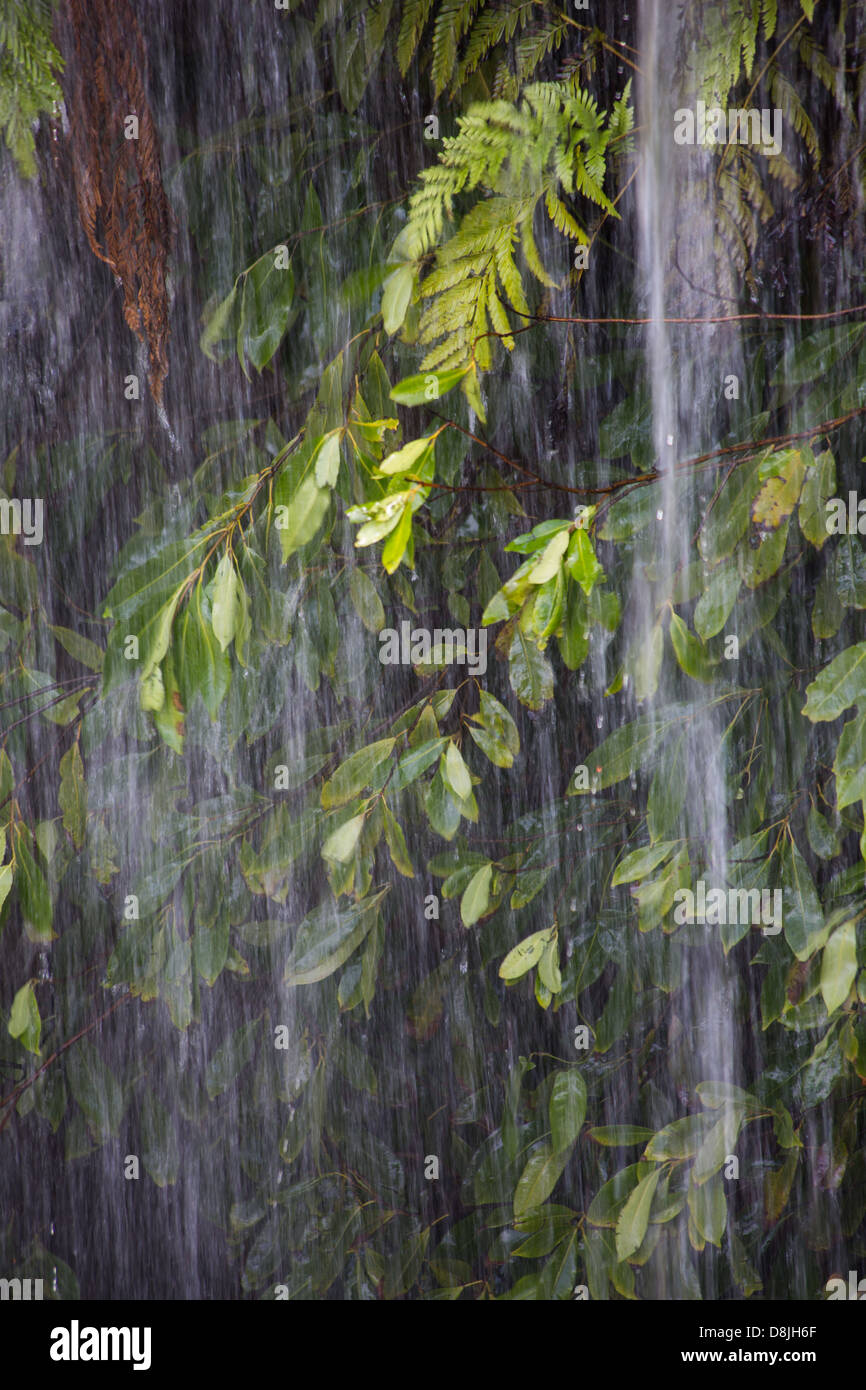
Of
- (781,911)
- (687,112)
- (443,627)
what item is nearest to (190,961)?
(443,627)

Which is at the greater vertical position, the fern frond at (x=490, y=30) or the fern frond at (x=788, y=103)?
the fern frond at (x=490, y=30)

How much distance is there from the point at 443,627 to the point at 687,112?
26.1 inches

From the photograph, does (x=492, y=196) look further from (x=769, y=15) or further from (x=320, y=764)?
(x=320, y=764)

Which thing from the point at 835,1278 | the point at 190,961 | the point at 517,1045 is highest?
the point at 190,961

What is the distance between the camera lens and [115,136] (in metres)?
1.23

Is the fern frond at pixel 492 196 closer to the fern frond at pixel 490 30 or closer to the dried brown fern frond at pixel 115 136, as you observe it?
the fern frond at pixel 490 30

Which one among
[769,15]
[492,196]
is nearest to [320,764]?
[492,196]

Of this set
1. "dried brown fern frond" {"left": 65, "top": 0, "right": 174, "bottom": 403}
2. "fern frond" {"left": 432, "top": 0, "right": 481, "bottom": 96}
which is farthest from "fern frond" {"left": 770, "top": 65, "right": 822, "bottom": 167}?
"dried brown fern frond" {"left": 65, "top": 0, "right": 174, "bottom": 403}

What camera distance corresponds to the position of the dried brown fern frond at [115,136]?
1231mm

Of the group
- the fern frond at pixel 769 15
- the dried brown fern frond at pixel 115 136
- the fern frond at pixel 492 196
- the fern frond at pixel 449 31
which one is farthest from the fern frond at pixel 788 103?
the dried brown fern frond at pixel 115 136

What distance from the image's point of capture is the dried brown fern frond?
1231 mm

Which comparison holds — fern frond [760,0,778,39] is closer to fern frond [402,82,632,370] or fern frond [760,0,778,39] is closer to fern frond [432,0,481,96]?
fern frond [402,82,632,370]

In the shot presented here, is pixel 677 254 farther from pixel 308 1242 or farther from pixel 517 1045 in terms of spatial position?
pixel 308 1242

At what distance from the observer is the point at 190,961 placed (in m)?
→ 1.27
